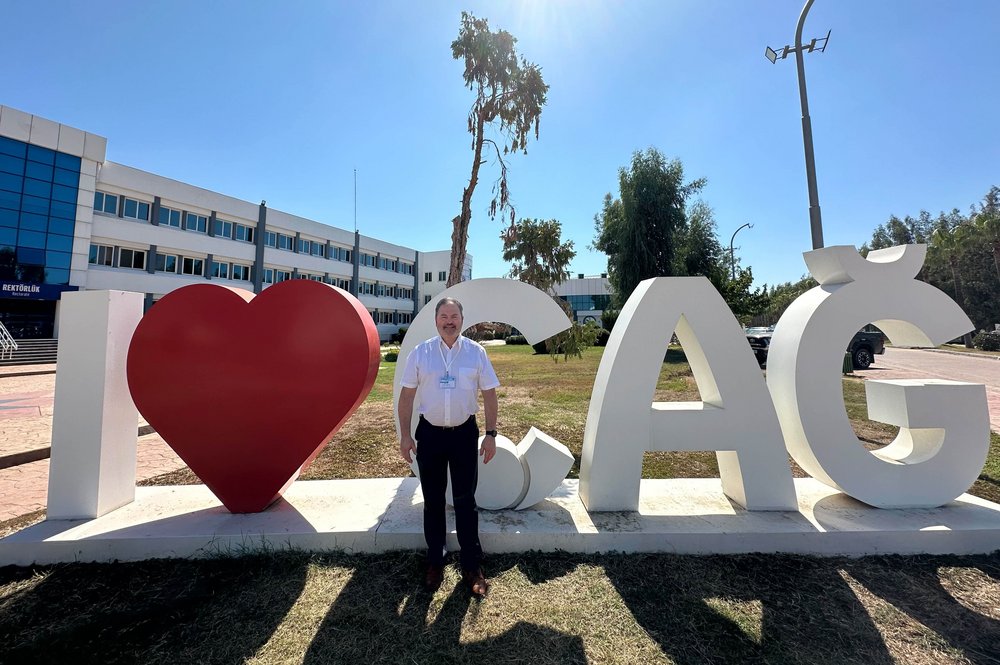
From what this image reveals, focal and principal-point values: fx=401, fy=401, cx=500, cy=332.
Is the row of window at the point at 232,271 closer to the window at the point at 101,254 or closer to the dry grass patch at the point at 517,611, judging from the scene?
the window at the point at 101,254

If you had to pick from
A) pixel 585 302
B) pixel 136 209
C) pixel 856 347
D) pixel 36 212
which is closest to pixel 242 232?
pixel 136 209

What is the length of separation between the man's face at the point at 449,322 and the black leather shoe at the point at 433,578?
5.09ft

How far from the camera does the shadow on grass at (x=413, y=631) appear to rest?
207cm

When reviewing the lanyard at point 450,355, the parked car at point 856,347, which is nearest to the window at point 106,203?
the lanyard at point 450,355

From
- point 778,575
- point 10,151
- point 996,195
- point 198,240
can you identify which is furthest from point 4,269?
point 996,195

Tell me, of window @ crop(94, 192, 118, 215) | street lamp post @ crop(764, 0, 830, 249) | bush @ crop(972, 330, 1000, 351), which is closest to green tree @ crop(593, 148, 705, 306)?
street lamp post @ crop(764, 0, 830, 249)

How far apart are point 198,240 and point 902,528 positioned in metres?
31.5

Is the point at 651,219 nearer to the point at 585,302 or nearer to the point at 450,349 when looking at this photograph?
the point at 450,349

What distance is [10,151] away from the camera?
62.5 feet

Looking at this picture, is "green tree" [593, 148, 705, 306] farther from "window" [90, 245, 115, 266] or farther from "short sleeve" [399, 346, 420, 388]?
"window" [90, 245, 115, 266]

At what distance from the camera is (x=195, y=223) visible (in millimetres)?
25062

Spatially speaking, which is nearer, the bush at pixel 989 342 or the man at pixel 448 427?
the man at pixel 448 427

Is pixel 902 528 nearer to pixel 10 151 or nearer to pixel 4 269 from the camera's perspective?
pixel 4 269

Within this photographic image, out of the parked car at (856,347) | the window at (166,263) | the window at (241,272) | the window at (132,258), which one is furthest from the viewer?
the window at (241,272)
